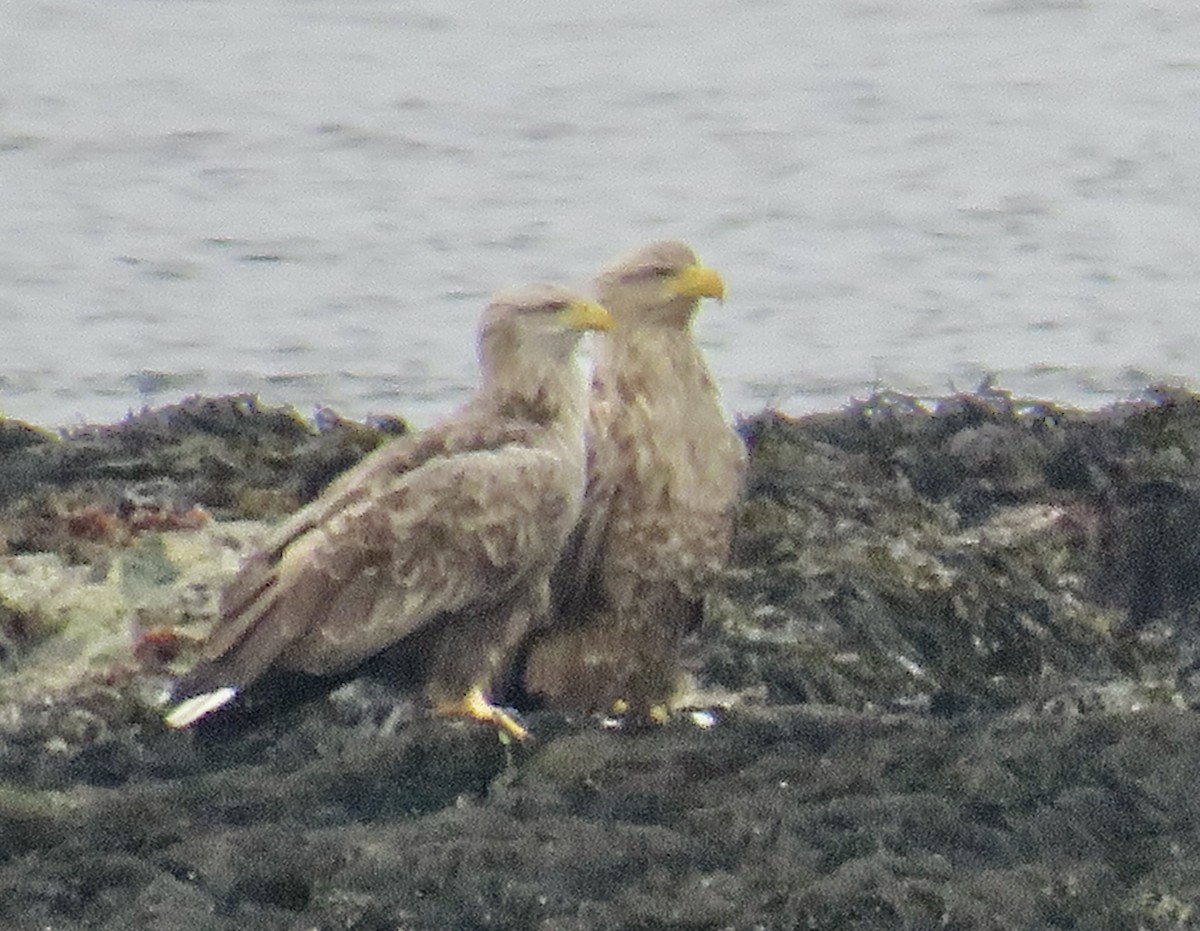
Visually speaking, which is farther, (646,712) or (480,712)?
(646,712)

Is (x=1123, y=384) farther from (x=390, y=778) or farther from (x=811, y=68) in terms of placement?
(x=390, y=778)

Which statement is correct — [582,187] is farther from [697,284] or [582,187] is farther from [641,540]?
[641,540]

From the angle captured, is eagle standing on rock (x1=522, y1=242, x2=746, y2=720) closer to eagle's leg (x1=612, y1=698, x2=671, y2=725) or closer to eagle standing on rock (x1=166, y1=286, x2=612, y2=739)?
eagle's leg (x1=612, y1=698, x2=671, y2=725)

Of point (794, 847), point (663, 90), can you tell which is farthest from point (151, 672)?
point (663, 90)

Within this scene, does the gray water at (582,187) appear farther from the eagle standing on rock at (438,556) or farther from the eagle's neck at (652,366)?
the eagle standing on rock at (438,556)

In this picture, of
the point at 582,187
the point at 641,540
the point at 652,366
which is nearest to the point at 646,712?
the point at 641,540

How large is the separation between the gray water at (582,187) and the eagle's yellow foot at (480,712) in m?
5.94

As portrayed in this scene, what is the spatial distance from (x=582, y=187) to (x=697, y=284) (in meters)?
10.4

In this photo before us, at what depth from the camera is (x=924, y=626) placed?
24.8 ft

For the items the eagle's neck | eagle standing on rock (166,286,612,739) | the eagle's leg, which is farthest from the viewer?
the eagle's neck

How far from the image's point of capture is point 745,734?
6.31 metres

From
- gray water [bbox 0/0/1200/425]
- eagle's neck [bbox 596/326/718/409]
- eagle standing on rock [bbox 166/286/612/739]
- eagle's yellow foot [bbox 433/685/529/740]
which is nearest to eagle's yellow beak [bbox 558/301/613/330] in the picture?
eagle standing on rock [bbox 166/286/612/739]

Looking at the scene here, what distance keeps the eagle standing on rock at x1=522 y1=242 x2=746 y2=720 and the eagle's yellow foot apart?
376mm

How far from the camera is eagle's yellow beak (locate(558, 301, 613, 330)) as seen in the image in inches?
271
